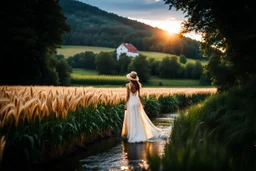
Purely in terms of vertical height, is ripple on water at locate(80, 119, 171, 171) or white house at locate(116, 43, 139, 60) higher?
white house at locate(116, 43, 139, 60)

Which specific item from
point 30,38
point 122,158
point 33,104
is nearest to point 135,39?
point 30,38

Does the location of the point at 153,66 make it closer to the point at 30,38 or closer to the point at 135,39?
the point at 135,39

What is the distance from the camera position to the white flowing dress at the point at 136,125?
38.4 ft

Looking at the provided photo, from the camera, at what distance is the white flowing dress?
11.7 meters

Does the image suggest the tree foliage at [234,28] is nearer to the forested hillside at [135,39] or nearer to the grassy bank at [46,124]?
the grassy bank at [46,124]

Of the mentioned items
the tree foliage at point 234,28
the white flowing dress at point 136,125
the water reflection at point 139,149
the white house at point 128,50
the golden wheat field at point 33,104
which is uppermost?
the white house at point 128,50

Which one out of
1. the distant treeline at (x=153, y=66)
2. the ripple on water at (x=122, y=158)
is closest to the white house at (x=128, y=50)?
the distant treeline at (x=153, y=66)

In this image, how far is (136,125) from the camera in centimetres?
1177

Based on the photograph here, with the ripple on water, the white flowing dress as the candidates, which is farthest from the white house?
the ripple on water

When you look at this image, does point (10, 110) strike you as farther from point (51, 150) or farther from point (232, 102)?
point (232, 102)

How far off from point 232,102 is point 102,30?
546 ft

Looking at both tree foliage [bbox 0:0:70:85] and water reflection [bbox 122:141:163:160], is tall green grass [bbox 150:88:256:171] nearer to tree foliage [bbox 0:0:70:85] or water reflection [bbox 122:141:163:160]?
water reflection [bbox 122:141:163:160]

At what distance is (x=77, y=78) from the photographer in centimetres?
7819

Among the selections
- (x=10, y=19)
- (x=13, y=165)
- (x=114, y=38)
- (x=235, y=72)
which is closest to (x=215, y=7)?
(x=235, y=72)
